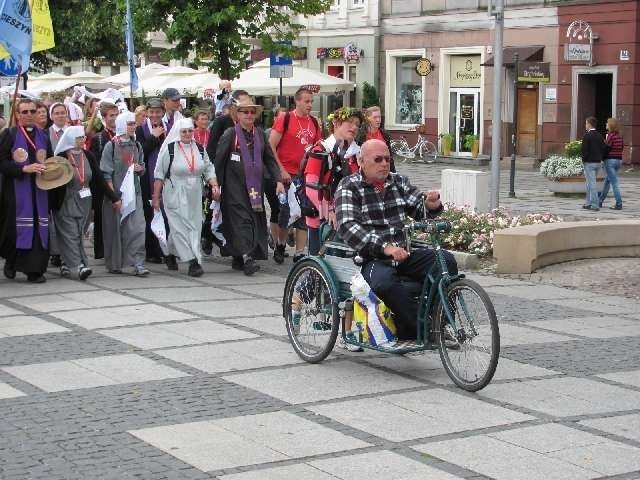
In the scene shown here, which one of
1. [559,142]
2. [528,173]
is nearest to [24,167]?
[528,173]

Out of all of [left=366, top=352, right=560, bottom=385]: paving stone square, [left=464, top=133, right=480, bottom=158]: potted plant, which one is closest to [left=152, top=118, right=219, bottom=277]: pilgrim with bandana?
[left=366, top=352, right=560, bottom=385]: paving stone square

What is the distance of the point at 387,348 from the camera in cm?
825

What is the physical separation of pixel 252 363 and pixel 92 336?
1.59 m

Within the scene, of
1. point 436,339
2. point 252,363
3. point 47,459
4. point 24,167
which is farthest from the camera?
point 24,167

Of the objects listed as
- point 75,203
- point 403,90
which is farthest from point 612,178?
point 403,90

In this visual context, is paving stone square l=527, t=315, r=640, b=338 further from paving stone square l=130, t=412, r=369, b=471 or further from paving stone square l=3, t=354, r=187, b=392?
paving stone square l=130, t=412, r=369, b=471

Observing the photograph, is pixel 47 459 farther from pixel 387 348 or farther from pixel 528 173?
pixel 528 173

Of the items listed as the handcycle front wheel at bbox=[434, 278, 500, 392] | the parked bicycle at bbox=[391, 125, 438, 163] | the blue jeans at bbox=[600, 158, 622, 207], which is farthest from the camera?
the parked bicycle at bbox=[391, 125, 438, 163]

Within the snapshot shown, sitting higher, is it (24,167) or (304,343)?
(24,167)

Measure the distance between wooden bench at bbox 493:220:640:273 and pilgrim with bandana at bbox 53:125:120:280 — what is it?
13.7 ft

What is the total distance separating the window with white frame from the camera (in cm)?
4325

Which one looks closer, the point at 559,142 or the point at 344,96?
the point at 559,142

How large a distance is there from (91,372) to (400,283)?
206 centimetres

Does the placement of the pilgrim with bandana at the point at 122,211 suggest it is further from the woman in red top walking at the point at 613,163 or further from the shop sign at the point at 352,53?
the shop sign at the point at 352,53
